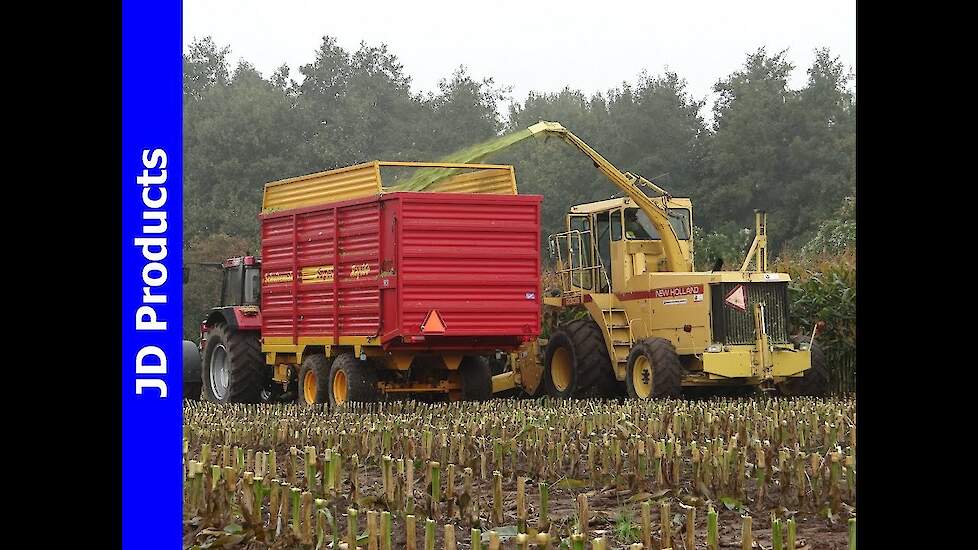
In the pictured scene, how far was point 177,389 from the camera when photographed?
4.48m

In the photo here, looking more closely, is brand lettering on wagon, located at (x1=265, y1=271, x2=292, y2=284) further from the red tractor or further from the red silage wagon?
the red tractor

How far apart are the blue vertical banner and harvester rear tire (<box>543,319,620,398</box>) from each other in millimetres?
12365

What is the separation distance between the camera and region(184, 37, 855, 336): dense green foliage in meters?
39.0

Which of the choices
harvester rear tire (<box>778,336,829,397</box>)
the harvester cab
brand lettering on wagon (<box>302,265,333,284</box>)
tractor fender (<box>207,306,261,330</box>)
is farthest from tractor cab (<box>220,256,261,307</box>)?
harvester rear tire (<box>778,336,829,397</box>)

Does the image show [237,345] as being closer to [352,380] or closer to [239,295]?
[239,295]

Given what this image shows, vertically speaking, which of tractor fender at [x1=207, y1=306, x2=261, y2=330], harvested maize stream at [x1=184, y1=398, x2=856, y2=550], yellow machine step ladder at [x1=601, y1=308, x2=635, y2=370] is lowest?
harvested maize stream at [x1=184, y1=398, x2=856, y2=550]

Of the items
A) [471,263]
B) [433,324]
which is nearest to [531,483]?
[433,324]

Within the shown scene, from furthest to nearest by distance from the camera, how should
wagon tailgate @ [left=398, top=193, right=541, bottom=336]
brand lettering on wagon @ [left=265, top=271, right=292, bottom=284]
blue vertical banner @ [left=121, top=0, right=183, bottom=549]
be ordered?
brand lettering on wagon @ [left=265, top=271, right=292, bottom=284] → wagon tailgate @ [left=398, top=193, right=541, bottom=336] → blue vertical banner @ [left=121, top=0, right=183, bottom=549]

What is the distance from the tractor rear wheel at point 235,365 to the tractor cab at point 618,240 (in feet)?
14.4

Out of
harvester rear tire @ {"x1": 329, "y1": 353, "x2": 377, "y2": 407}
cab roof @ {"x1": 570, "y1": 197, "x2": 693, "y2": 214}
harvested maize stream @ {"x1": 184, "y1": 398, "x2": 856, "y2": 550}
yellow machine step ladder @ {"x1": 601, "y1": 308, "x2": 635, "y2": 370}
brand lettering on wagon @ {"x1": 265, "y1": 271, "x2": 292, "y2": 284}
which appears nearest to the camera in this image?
harvested maize stream @ {"x1": 184, "y1": 398, "x2": 856, "y2": 550}

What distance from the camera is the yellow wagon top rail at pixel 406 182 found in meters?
15.9

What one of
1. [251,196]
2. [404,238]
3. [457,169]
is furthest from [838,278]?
[251,196]
